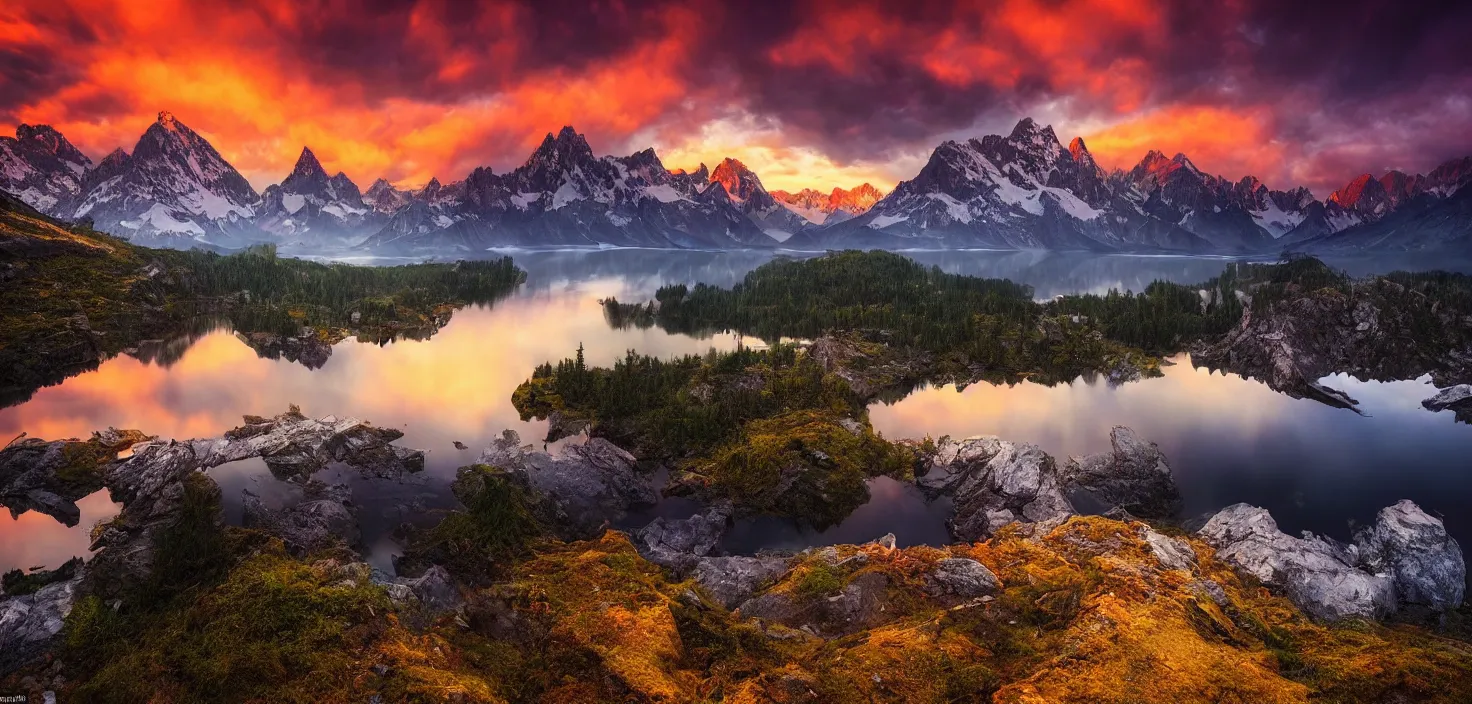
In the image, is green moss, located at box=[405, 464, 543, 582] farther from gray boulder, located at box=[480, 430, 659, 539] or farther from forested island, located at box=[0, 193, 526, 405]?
forested island, located at box=[0, 193, 526, 405]

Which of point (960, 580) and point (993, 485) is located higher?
point (960, 580)

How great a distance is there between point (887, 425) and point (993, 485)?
1440 cm

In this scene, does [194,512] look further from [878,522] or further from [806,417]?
[806,417]

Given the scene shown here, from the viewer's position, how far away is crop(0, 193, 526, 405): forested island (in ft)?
208

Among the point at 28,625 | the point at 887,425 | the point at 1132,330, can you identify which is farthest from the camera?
the point at 1132,330

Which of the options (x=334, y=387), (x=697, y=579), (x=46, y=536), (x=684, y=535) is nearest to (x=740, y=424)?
(x=684, y=535)

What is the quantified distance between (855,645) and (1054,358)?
6454 cm

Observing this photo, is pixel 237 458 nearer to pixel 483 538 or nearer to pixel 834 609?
pixel 483 538

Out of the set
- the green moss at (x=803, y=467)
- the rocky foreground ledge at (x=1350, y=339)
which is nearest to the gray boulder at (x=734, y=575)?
the green moss at (x=803, y=467)

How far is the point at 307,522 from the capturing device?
26.0 metres

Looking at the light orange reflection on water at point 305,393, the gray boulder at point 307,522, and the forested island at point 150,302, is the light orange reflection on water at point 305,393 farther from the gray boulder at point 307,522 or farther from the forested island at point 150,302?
the gray boulder at point 307,522

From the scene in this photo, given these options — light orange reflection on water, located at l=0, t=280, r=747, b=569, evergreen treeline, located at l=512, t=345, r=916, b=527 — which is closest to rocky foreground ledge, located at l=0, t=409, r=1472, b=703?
evergreen treeline, located at l=512, t=345, r=916, b=527

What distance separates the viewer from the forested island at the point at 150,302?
63.3 meters

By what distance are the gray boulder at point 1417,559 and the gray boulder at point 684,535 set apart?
25.4 m
